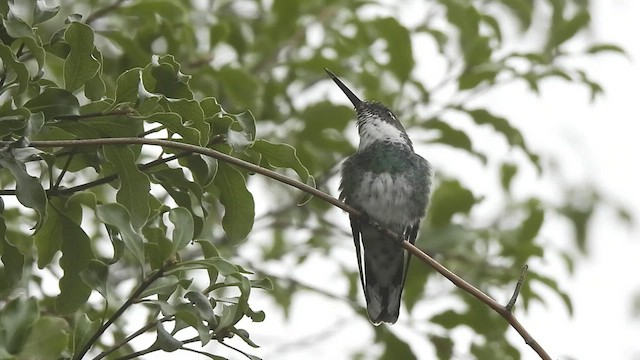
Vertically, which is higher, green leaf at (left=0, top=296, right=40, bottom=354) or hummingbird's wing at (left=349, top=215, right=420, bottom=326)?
hummingbird's wing at (left=349, top=215, right=420, bottom=326)

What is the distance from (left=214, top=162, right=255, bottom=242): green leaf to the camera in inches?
90.8

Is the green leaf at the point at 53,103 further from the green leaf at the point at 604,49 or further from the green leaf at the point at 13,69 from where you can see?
the green leaf at the point at 604,49

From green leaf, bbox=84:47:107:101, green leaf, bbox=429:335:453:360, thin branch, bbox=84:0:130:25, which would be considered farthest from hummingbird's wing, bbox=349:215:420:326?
green leaf, bbox=84:47:107:101

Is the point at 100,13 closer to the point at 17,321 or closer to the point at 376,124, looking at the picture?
the point at 376,124

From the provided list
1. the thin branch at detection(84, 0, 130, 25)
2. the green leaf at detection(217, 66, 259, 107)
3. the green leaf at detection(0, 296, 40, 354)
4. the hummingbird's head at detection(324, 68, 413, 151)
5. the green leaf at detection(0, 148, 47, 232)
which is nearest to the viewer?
the green leaf at detection(0, 296, 40, 354)

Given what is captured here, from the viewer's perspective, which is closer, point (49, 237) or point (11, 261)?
point (11, 261)

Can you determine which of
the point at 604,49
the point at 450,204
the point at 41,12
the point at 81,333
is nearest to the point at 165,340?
the point at 81,333

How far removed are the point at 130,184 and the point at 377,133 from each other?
2.36 meters

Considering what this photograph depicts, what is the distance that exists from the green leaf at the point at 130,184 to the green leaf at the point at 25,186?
0.18 m

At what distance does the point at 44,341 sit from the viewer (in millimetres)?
1690

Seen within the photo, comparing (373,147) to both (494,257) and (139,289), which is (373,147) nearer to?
(494,257)

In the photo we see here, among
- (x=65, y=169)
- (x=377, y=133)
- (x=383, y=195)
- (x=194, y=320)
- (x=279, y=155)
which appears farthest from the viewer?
(x=377, y=133)

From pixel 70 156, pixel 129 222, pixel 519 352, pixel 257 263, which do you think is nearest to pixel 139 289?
pixel 129 222

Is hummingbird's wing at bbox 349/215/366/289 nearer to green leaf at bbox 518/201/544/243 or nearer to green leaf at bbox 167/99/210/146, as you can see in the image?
green leaf at bbox 518/201/544/243
